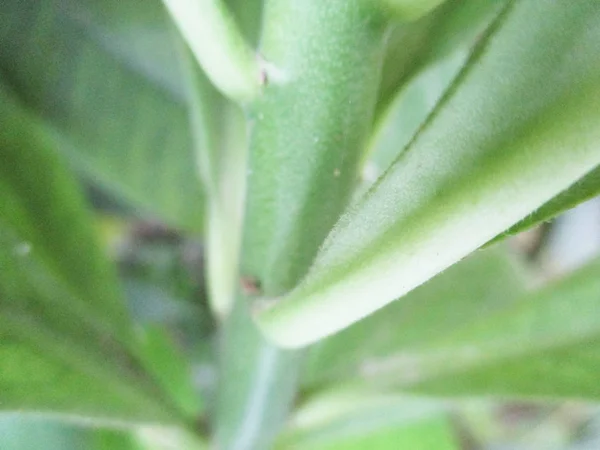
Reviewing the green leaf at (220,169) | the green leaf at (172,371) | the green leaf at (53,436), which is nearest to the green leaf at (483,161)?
the green leaf at (220,169)

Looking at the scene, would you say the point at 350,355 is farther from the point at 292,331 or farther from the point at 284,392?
the point at 292,331

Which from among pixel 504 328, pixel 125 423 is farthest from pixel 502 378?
pixel 125 423

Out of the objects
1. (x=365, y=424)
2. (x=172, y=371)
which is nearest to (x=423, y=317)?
(x=365, y=424)

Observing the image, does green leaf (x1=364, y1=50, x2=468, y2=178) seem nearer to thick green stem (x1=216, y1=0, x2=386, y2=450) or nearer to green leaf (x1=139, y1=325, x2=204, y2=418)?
thick green stem (x1=216, y1=0, x2=386, y2=450)

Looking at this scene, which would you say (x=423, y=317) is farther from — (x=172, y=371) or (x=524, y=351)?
(x=172, y=371)

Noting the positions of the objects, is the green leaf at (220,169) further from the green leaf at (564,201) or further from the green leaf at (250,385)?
the green leaf at (564,201)

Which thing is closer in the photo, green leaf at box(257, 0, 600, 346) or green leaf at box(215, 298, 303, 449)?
green leaf at box(257, 0, 600, 346)

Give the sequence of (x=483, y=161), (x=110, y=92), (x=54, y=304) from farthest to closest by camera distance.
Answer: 1. (x=110, y=92)
2. (x=54, y=304)
3. (x=483, y=161)

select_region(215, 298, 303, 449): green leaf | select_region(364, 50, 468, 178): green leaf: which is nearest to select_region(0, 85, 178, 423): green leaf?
select_region(215, 298, 303, 449): green leaf
